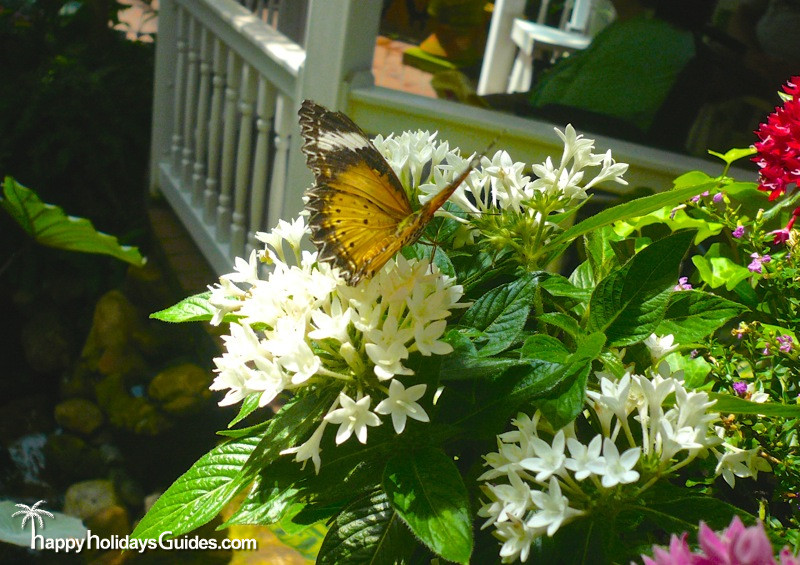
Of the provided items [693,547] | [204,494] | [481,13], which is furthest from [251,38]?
[481,13]

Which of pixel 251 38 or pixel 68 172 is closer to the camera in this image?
pixel 251 38

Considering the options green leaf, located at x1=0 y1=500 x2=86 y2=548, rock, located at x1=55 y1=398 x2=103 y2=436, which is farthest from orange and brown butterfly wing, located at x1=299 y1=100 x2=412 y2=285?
rock, located at x1=55 y1=398 x2=103 y2=436

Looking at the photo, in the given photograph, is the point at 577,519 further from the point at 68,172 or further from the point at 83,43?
the point at 83,43

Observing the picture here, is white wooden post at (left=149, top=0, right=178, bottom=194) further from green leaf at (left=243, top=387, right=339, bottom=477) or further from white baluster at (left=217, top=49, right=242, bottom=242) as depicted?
green leaf at (left=243, top=387, right=339, bottom=477)

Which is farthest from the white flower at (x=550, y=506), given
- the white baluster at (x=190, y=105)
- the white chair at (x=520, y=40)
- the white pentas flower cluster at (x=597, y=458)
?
the white chair at (x=520, y=40)

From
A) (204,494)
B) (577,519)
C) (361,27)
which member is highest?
(361,27)
